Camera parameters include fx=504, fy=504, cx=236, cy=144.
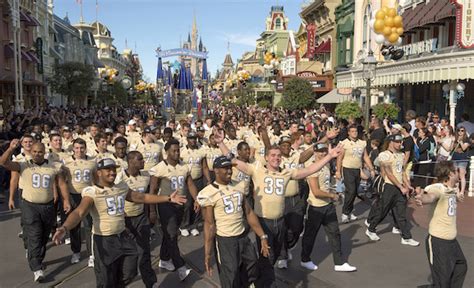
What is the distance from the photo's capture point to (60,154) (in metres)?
8.76

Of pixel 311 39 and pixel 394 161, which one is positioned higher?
pixel 311 39

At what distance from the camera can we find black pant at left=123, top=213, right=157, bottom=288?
220 inches

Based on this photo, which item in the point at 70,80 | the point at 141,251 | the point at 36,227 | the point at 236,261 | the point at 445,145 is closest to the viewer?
the point at 236,261

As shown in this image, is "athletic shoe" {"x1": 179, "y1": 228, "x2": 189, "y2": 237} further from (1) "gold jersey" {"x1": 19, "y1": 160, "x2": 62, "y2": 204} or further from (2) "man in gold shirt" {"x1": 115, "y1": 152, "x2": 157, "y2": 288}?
(1) "gold jersey" {"x1": 19, "y1": 160, "x2": 62, "y2": 204}

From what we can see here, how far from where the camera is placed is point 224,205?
5.37 meters

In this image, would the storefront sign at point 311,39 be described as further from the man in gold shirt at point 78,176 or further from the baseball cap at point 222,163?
the baseball cap at point 222,163

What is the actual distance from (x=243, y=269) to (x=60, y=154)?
4712 mm

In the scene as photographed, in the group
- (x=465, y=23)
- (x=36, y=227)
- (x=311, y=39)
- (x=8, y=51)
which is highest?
(x=311, y=39)

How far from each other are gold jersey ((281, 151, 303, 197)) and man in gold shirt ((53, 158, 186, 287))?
2125 millimetres

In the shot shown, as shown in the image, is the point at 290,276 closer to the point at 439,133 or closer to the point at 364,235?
the point at 364,235

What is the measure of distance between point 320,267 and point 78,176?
3972 millimetres

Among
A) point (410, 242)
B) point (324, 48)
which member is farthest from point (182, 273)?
point (324, 48)

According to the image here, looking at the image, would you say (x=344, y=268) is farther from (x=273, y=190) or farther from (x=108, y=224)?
(x=108, y=224)

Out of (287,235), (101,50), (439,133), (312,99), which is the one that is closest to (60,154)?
(287,235)
